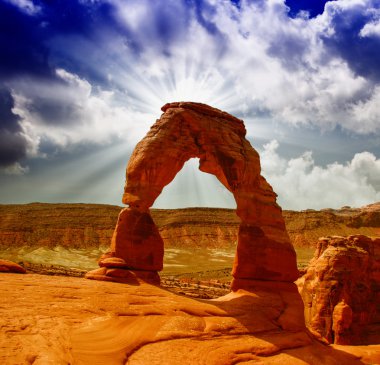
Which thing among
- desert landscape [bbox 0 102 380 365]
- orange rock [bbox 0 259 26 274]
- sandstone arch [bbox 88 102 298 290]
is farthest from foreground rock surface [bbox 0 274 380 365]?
sandstone arch [bbox 88 102 298 290]

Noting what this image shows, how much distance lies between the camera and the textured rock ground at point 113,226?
3100 inches

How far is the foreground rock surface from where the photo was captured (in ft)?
23.5

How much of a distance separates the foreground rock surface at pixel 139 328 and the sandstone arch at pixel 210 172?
5.20ft

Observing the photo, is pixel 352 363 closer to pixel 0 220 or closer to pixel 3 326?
pixel 3 326

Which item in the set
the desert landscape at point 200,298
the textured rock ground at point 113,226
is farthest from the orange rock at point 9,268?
the textured rock ground at point 113,226

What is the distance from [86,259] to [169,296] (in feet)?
182

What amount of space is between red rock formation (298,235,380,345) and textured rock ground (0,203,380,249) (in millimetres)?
62756

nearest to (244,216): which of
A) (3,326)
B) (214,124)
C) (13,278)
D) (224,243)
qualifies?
(214,124)

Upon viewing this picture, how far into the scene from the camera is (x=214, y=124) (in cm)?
1644

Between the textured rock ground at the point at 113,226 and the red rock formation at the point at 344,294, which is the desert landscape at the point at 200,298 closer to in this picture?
the red rock formation at the point at 344,294

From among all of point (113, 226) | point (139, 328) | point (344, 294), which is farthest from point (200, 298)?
point (113, 226)

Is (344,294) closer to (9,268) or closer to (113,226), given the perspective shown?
(9,268)

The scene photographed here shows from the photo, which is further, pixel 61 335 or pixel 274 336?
pixel 274 336

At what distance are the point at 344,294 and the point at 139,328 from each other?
584 inches
